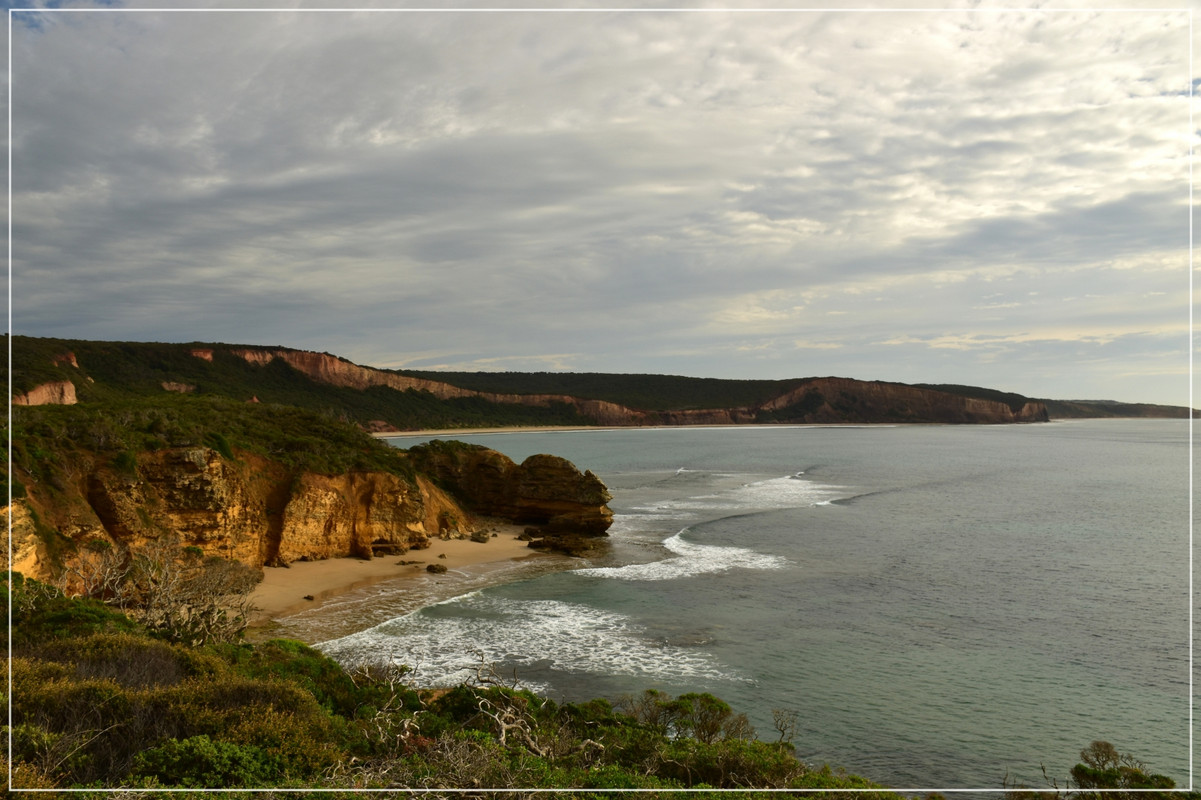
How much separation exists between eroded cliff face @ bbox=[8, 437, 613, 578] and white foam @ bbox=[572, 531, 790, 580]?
5.52 meters

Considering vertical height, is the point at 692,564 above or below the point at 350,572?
below

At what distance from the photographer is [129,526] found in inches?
747

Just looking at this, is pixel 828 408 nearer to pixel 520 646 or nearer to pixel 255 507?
pixel 255 507

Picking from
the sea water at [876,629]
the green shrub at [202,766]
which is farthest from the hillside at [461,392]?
the green shrub at [202,766]

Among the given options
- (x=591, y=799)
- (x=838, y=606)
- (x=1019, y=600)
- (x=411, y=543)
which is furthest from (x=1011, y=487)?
(x=591, y=799)

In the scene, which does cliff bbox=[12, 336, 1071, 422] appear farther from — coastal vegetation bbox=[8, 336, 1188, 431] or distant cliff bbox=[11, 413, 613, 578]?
distant cliff bbox=[11, 413, 613, 578]

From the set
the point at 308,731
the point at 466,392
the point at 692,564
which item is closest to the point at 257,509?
the point at 692,564

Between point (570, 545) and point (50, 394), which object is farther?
point (50, 394)

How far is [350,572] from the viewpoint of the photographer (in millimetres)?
24266

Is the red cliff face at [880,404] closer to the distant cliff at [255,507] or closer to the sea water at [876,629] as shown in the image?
the sea water at [876,629]

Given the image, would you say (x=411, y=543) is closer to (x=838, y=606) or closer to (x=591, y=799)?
(x=838, y=606)

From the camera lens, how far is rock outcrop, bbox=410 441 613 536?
33375 millimetres

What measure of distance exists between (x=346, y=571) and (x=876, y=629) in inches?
702

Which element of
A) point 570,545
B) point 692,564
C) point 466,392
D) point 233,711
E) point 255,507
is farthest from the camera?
point 466,392
